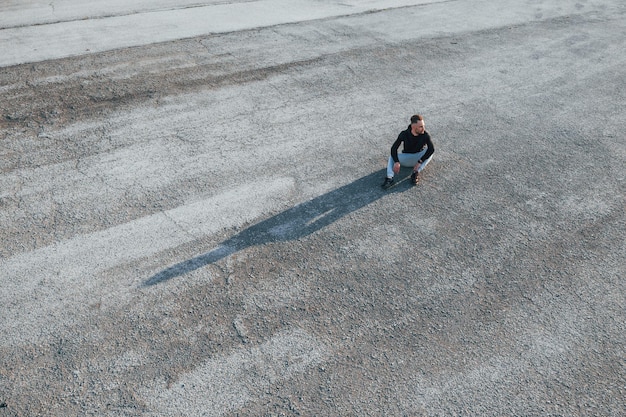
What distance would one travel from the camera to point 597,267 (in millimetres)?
6578

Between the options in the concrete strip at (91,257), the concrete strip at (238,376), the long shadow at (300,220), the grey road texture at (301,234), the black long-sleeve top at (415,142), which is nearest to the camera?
the concrete strip at (238,376)

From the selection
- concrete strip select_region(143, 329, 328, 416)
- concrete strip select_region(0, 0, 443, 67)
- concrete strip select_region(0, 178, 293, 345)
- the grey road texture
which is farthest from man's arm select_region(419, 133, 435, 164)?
concrete strip select_region(0, 0, 443, 67)

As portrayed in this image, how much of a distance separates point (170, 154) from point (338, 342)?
443 cm

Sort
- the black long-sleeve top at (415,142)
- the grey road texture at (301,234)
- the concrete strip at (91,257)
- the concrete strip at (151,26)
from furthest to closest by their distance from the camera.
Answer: the concrete strip at (151,26)
the black long-sleeve top at (415,142)
the concrete strip at (91,257)
the grey road texture at (301,234)

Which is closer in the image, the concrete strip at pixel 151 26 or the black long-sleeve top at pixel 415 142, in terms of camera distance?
the black long-sleeve top at pixel 415 142

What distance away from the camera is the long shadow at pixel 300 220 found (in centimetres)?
634

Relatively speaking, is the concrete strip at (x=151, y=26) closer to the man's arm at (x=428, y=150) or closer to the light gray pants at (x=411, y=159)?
the light gray pants at (x=411, y=159)

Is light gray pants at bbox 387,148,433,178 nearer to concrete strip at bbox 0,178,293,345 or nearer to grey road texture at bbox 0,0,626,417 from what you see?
grey road texture at bbox 0,0,626,417

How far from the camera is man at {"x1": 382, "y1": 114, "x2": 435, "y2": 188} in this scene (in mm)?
7699

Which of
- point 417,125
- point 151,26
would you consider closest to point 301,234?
point 417,125

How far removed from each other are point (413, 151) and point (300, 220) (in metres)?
2.12

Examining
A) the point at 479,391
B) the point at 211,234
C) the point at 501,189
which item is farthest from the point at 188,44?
the point at 479,391

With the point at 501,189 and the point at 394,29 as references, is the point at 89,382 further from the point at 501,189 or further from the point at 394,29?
the point at 394,29

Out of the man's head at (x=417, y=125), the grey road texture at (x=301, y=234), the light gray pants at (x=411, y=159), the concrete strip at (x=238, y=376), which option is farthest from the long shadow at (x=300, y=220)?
the concrete strip at (x=238, y=376)
